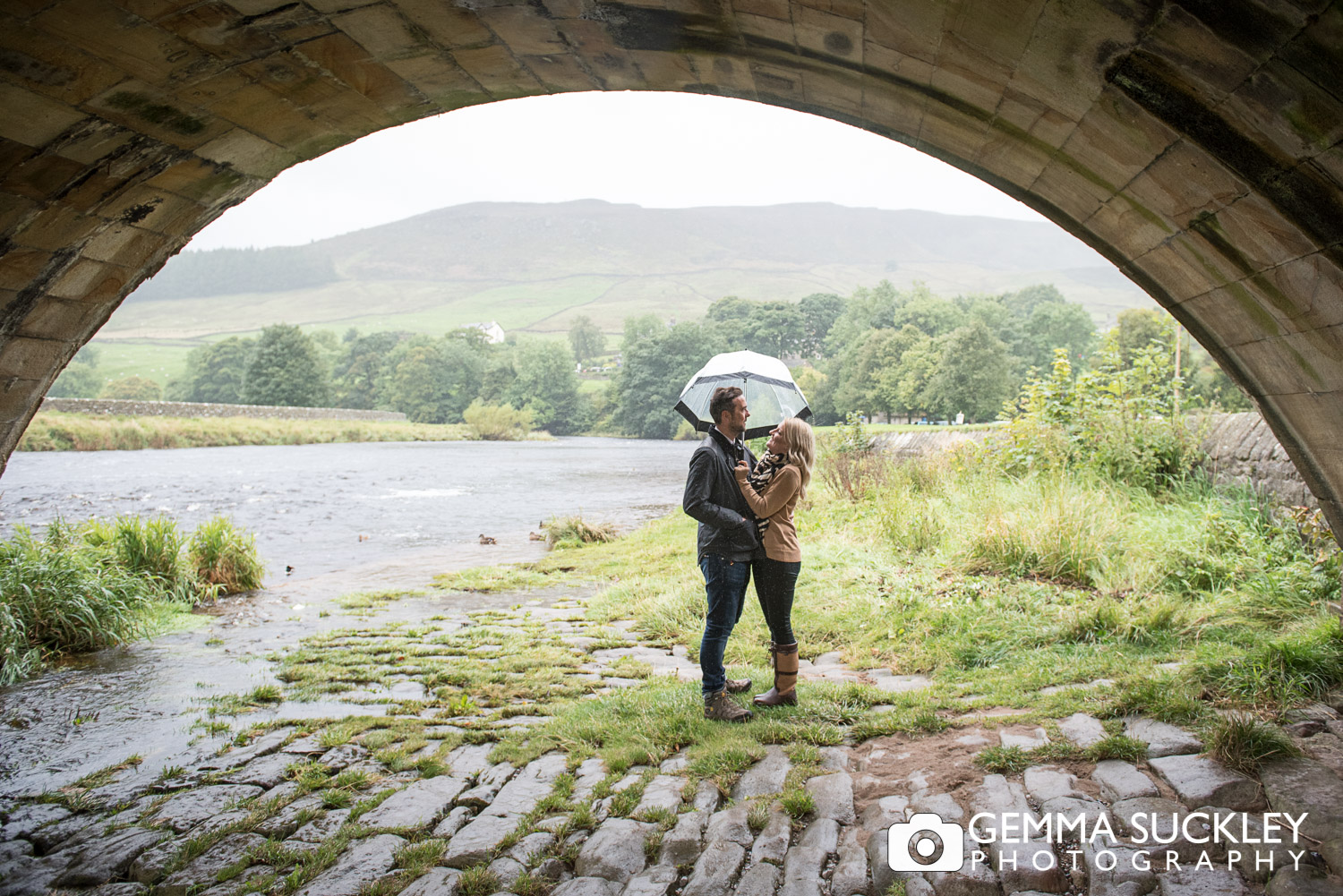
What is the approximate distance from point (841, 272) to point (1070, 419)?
630 feet

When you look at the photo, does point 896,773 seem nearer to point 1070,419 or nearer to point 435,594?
point 435,594

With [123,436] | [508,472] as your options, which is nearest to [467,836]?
[508,472]

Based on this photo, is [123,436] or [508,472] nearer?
[508,472]

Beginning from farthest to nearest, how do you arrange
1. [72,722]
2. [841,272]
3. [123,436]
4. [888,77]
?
[841,272]
[123,436]
[72,722]
[888,77]

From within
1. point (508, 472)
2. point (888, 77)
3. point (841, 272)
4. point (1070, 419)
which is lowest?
point (508, 472)

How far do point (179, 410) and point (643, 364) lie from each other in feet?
122

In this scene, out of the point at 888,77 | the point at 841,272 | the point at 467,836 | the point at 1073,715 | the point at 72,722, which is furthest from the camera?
the point at 841,272

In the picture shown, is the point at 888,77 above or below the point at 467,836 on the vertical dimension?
above

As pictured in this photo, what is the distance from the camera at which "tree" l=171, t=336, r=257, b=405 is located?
9162 centimetres

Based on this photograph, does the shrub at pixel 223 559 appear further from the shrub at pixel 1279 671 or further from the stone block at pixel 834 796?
the shrub at pixel 1279 671

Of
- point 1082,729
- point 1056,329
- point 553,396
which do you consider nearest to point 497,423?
point 553,396

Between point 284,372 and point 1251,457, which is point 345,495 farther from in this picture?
point 284,372

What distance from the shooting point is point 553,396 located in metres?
77.6

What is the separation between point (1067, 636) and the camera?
5531 mm
